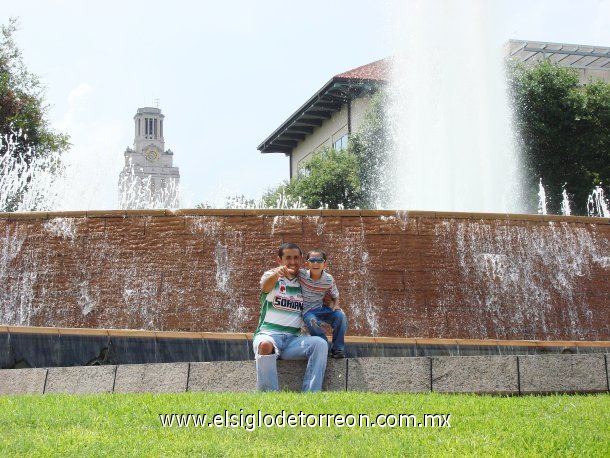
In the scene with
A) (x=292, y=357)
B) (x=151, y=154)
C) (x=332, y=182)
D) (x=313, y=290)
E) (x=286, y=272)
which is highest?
(x=151, y=154)

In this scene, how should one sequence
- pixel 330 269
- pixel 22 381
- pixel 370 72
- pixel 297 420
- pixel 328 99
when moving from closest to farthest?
pixel 297 420 → pixel 22 381 → pixel 330 269 → pixel 328 99 → pixel 370 72

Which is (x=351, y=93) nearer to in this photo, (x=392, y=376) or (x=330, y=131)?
(x=330, y=131)

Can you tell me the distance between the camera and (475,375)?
6762 mm

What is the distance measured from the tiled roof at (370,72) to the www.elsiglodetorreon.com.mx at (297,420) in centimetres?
3013

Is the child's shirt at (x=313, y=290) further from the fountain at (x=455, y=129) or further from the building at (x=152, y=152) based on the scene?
the building at (x=152, y=152)

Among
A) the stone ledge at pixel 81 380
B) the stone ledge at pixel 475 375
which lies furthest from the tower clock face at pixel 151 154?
the stone ledge at pixel 475 375

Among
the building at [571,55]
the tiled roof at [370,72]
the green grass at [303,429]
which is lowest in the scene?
the green grass at [303,429]

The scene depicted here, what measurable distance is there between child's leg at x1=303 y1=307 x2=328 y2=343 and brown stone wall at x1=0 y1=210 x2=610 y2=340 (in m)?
2.52

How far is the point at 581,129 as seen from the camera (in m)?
30.0

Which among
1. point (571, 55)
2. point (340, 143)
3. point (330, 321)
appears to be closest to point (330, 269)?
point (330, 321)

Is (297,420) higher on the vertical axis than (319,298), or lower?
lower

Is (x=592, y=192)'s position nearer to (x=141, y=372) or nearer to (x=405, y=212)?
(x=405, y=212)

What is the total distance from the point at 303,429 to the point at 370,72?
3456 cm

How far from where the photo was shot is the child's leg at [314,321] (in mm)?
7074
